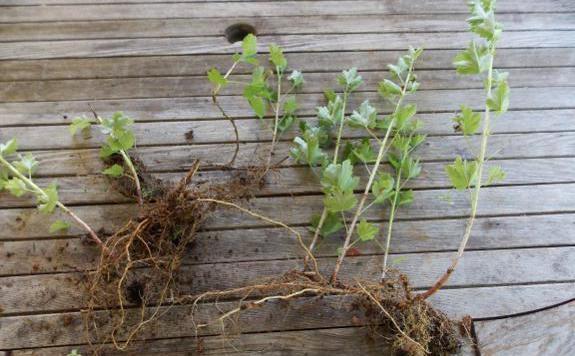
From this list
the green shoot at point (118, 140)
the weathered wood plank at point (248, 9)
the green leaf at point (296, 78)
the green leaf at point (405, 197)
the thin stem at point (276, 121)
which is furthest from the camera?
the weathered wood plank at point (248, 9)

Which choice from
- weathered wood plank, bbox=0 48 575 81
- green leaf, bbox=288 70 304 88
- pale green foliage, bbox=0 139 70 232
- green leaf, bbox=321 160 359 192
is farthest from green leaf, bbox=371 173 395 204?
pale green foliage, bbox=0 139 70 232

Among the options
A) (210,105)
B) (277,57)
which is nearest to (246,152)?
(210,105)

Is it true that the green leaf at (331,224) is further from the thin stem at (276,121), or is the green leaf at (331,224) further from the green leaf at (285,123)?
the green leaf at (285,123)

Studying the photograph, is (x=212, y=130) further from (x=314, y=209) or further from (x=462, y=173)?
(x=462, y=173)

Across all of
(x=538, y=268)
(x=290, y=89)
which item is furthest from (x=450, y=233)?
(x=290, y=89)

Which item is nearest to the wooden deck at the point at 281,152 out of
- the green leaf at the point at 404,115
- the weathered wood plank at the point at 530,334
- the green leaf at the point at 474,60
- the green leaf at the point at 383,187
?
the weathered wood plank at the point at 530,334

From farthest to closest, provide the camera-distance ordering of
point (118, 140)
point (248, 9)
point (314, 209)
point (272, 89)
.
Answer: point (248, 9), point (272, 89), point (314, 209), point (118, 140)
